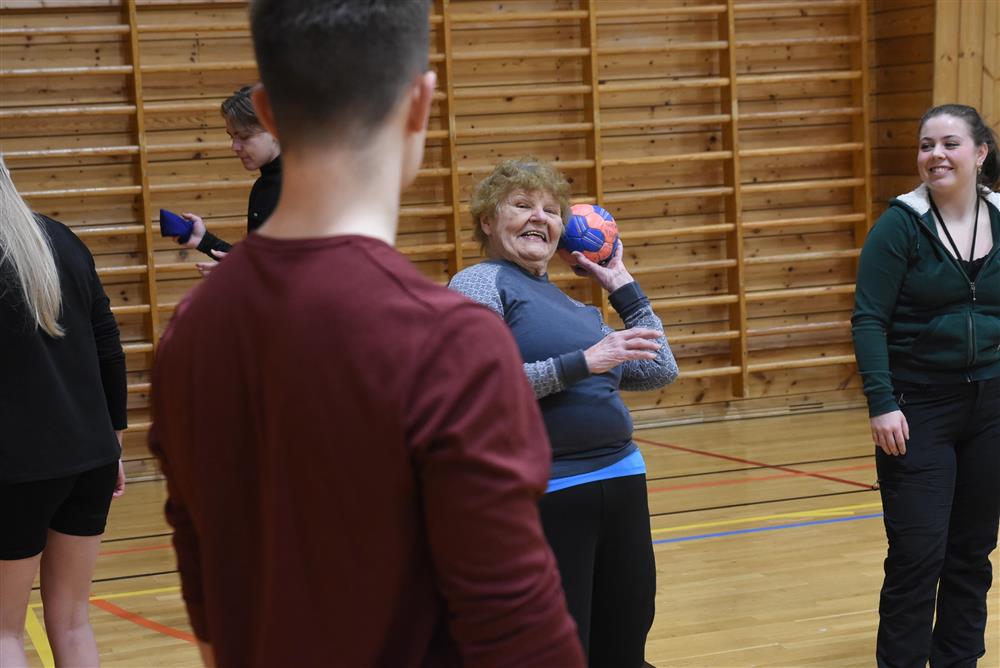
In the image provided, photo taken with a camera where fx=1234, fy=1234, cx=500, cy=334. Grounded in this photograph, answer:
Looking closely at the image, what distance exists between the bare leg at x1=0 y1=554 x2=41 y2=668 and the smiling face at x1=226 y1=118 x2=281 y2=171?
1.57 meters

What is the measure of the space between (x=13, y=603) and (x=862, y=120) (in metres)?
6.34

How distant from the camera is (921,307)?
2934 millimetres

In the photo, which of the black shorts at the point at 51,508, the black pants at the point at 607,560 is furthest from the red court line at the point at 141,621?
the black pants at the point at 607,560

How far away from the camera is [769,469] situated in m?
6.02

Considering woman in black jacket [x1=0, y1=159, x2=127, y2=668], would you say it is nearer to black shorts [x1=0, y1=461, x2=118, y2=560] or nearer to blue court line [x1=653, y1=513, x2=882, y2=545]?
black shorts [x1=0, y1=461, x2=118, y2=560]

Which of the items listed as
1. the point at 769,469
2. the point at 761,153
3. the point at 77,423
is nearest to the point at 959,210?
the point at 77,423

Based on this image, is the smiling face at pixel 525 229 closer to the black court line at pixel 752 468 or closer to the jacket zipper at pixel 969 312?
the jacket zipper at pixel 969 312

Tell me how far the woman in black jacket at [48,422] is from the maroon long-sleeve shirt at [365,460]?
159 centimetres

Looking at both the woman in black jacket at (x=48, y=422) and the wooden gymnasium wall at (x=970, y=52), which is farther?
the wooden gymnasium wall at (x=970, y=52)

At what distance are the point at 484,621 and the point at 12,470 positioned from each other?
5.97 ft

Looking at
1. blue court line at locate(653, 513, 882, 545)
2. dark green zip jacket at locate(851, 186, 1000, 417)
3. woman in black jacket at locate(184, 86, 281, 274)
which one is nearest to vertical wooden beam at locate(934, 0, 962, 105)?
blue court line at locate(653, 513, 882, 545)

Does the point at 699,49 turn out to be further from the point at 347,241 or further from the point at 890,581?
the point at 347,241

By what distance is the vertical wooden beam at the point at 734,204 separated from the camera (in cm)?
736

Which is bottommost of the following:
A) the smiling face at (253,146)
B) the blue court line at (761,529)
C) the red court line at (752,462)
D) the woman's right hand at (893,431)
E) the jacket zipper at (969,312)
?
the red court line at (752,462)
